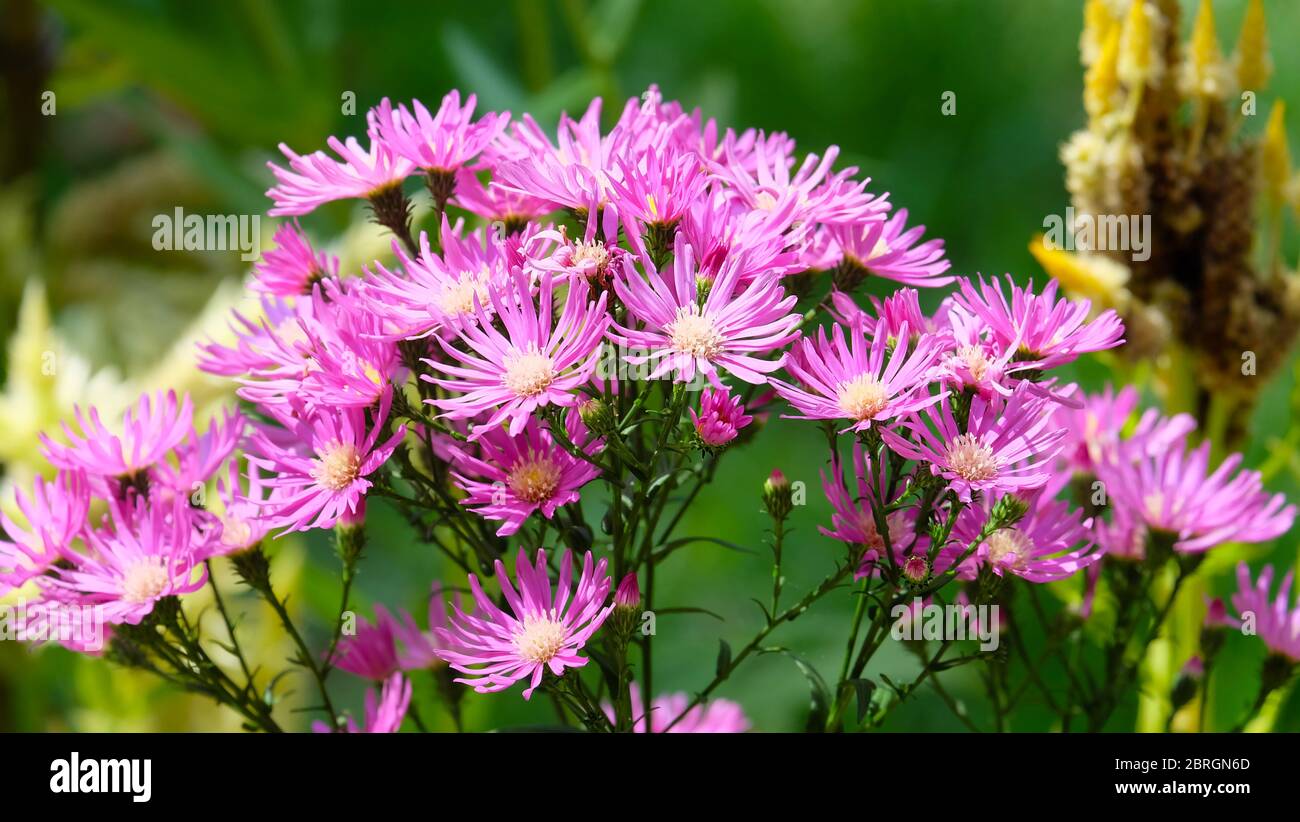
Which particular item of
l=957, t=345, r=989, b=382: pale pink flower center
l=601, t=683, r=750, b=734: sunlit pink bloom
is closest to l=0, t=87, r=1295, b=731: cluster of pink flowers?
l=957, t=345, r=989, b=382: pale pink flower center

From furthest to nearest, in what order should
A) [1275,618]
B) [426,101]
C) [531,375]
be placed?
[426,101]
[1275,618]
[531,375]

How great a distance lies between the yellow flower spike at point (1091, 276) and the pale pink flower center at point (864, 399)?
16 cm

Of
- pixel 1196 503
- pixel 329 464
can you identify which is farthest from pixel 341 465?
pixel 1196 503

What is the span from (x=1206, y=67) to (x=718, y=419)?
0.28 metres

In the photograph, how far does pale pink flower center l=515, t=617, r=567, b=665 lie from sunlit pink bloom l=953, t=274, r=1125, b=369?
13cm

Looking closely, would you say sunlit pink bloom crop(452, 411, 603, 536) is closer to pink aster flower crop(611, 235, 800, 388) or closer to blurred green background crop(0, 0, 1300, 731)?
pink aster flower crop(611, 235, 800, 388)

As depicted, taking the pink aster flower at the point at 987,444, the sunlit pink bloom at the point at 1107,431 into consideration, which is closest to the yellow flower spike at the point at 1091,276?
the sunlit pink bloom at the point at 1107,431

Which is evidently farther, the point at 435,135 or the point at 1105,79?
the point at 1105,79

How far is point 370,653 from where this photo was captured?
1.18 ft

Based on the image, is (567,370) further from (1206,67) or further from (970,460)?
(1206,67)

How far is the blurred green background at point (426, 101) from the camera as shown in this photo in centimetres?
67

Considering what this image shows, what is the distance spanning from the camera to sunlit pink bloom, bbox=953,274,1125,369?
29 cm

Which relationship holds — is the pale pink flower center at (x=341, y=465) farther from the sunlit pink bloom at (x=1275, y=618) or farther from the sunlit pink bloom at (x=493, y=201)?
the sunlit pink bloom at (x=1275, y=618)
